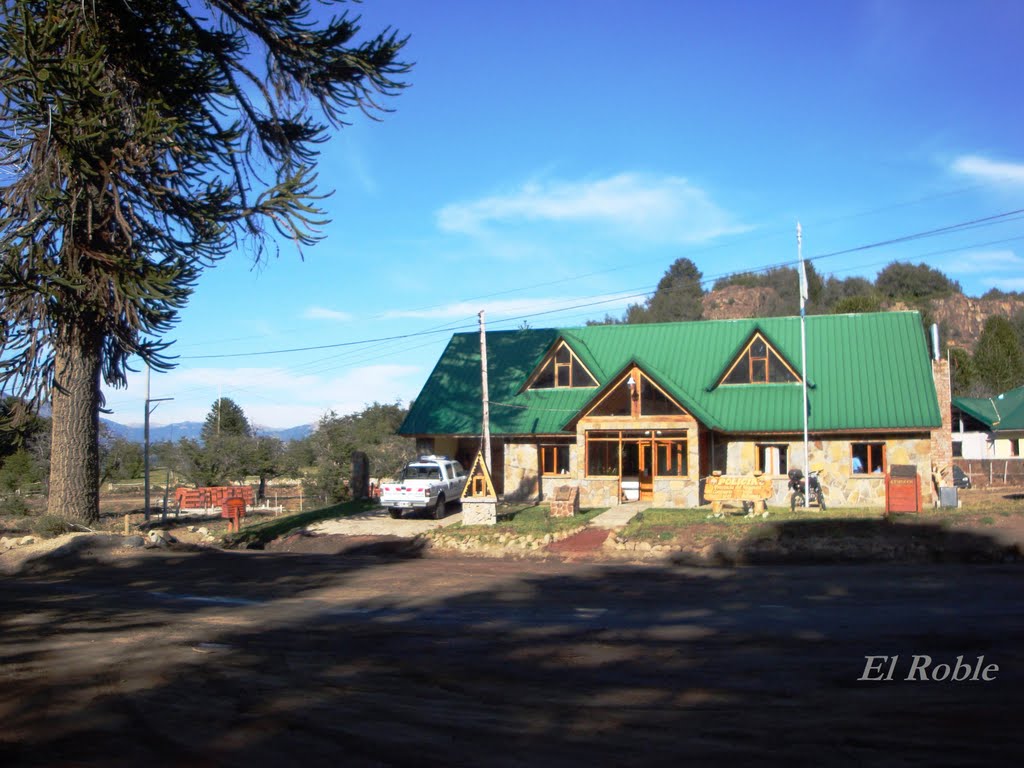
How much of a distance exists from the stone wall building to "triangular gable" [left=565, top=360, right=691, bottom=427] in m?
0.05

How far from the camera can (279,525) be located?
1193 inches

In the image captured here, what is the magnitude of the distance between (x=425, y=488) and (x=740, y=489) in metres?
10.2

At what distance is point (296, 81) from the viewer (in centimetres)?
2214

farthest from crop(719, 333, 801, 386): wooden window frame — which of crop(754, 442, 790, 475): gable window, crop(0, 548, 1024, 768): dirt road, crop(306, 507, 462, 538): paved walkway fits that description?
crop(0, 548, 1024, 768): dirt road

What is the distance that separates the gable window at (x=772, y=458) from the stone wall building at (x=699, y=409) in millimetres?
51

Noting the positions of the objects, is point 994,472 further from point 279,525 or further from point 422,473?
point 279,525

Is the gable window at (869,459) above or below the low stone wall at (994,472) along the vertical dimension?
above

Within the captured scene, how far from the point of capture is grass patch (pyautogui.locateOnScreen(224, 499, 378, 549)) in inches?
1094

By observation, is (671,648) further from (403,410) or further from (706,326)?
(403,410)

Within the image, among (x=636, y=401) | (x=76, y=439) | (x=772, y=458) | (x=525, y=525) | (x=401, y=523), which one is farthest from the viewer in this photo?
(x=772, y=458)

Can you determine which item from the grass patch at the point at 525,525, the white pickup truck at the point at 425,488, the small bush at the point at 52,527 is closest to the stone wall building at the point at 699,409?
the white pickup truck at the point at 425,488

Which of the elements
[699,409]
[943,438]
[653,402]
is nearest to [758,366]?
[699,409]

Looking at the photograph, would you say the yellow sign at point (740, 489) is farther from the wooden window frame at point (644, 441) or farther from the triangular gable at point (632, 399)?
the triangular gable at point (632, 399)

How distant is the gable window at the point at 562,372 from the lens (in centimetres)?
3491
